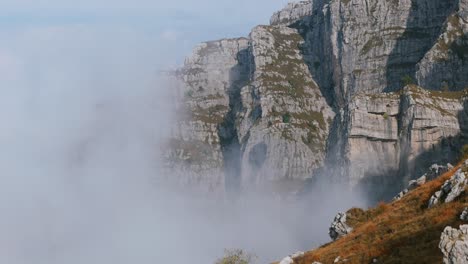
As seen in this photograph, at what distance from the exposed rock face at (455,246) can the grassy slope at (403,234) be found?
6.90 meters

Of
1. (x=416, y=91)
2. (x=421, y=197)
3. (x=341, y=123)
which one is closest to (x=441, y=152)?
(x=416, y=91)

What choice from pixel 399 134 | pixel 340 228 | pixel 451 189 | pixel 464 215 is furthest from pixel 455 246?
pixel 399 134

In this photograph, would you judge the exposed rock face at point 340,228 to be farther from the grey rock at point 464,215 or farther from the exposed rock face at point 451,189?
the grey rock at point 464,215

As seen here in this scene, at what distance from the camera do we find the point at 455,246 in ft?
127

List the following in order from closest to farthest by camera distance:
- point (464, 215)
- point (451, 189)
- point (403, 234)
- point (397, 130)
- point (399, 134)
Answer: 1. point (464, 215)
2. point (403, 234)
3. point (451, 189)
4. point (399, 134)
5. point (397, 130)

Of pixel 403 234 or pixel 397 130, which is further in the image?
pixel 397 130

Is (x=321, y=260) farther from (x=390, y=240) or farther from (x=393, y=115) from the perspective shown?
(x=393, y=115)

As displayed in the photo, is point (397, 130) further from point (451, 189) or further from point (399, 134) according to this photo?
point (451, 189)

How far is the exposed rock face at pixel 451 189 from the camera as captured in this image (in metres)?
59.9

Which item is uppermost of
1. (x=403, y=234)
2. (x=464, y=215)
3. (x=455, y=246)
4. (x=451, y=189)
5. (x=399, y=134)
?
(x=455, y=246)

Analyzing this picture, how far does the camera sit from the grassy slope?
51.3 metres

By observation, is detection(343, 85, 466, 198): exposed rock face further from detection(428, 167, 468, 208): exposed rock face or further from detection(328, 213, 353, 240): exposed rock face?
detection(428, 167, 468, 208): exposed rock face

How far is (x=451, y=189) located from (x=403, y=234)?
23.8 ft

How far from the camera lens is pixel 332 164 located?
196 meters
